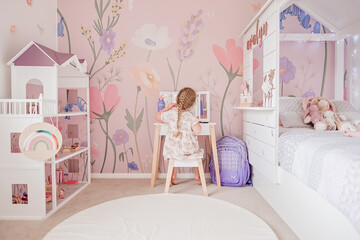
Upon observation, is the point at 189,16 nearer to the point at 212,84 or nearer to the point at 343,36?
the point at 212,84

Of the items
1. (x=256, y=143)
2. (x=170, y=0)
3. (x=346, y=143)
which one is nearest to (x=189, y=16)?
(x=170, y=0)

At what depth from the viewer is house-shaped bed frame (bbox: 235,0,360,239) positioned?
1.61 meters

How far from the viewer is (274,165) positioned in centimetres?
232

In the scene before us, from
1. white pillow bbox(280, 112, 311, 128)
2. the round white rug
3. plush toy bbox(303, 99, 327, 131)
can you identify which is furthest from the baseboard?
plush toy bbox(303, 99, 327, 131)

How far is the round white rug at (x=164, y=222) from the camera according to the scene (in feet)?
6.08

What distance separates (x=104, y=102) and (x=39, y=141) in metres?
1.40

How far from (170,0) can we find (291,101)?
191cm

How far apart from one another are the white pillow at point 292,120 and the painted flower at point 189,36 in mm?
1379

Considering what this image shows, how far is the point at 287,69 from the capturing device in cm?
351

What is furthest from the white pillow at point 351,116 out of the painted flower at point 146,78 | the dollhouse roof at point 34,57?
the dollhouse roof at point 34,57

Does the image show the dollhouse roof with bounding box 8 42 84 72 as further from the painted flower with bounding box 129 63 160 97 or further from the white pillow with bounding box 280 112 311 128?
the white pillow with bounding box 280 112 311 128

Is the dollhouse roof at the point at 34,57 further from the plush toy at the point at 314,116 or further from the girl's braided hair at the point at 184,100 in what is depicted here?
the plush toy at the point at 314,116

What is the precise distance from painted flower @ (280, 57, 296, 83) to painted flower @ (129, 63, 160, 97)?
5.19 feet

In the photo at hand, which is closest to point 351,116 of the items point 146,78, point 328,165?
point 328,165
